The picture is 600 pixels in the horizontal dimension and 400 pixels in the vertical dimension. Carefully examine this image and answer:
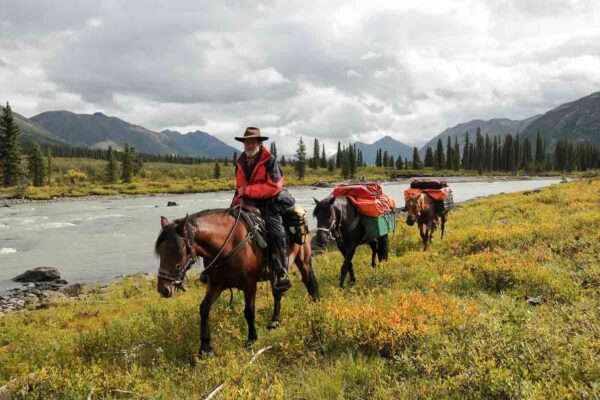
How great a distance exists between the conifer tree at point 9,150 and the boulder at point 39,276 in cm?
5687

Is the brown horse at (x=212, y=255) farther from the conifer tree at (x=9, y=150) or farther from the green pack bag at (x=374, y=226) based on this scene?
the conifer tree at (x=9, y=150)

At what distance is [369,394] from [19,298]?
50.6ft

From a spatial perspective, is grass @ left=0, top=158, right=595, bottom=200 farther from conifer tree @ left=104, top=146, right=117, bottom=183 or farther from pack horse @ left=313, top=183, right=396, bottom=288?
pack horse @ left=313, top=183, right=396, bottom=288

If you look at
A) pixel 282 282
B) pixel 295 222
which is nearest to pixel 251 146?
pixel 295 222

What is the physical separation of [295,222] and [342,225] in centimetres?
286

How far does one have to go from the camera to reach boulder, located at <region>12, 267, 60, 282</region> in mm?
16672

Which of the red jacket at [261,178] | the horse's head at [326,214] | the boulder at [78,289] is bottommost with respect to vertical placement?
the boulder at [78,289]

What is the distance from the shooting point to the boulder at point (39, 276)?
1667 centimetres

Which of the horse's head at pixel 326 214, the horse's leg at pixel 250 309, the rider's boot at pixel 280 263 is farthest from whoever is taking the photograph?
the horse's head at pixel 326 214

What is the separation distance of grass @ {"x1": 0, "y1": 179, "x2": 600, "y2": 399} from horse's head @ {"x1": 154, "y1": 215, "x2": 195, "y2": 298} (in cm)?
119

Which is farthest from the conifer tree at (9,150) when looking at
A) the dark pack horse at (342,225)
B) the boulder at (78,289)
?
the dark pack horse at (342,225)

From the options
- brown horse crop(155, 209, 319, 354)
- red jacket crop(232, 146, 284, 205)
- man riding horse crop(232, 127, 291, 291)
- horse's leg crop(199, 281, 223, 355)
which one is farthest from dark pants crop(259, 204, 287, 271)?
horse's leg crop(199, 281, 223, 355)

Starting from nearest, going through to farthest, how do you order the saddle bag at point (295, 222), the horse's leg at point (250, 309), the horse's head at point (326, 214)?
the horse's leg at point (250, 309)
the saddle bag at point (295, 222)
the horse's head at point (326, 214)

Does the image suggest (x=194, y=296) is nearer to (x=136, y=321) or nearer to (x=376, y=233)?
(x=136, y=321)
